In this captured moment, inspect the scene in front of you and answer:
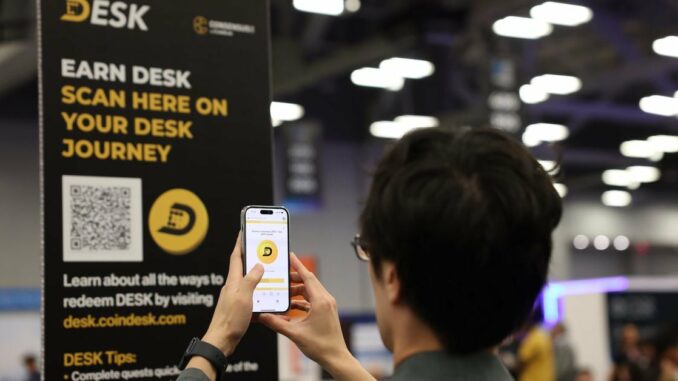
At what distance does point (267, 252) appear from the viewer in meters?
1.92

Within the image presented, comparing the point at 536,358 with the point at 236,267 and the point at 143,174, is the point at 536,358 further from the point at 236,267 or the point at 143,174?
the point at 236,267

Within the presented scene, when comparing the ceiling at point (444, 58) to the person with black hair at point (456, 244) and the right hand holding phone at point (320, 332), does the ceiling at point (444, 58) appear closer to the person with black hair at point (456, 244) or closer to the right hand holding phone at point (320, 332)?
the right hand holding phone at point (320, 332)

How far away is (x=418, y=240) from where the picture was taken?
1210 millimetres

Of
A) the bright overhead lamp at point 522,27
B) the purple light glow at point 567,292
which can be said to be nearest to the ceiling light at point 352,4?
the bright overhead lamp at point 522,27

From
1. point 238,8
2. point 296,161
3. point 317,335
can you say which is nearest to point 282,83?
point 296,161

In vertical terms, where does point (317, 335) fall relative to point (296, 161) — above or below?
below

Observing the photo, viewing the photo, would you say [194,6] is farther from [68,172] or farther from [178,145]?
[68,172]

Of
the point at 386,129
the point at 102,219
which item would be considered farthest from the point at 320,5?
the point at 386,129

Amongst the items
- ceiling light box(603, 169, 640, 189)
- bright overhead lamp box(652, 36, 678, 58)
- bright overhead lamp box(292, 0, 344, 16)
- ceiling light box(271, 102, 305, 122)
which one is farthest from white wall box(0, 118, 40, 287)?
ceiling light box(603, 169, 640, 189)

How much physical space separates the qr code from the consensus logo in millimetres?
389

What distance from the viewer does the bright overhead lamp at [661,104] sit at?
1570 cm

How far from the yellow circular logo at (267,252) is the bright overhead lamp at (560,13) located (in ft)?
26.5

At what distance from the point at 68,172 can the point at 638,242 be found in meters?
25.9

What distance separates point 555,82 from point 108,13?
38.6 feet
